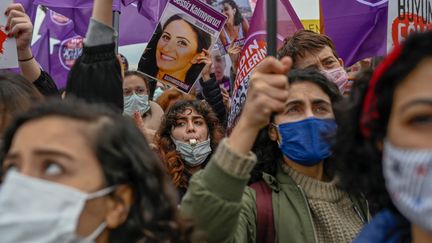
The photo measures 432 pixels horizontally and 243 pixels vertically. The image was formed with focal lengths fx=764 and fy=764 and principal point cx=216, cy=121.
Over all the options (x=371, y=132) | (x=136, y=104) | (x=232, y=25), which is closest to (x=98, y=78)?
(x=371, y=132)

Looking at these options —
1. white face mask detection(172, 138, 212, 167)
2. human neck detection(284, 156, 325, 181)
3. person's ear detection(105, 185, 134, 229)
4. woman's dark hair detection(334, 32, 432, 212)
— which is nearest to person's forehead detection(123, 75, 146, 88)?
white face mask detection(172, 138, 212, 167)

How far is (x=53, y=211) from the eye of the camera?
2160 millimetres

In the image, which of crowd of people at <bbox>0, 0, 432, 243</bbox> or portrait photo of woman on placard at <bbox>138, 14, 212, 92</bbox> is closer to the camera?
crowd of people at <bbox>0, 0, 432, 243</bbox>

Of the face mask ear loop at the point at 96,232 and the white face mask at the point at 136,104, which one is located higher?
the face mask ear loop at the point at 96,232

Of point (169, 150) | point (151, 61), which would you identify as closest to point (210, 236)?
point (169, 150)

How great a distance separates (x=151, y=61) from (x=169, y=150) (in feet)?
2.71

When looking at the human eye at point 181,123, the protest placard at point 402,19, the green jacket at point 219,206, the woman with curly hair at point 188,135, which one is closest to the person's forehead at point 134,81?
the woman with curly hair at point 188,135

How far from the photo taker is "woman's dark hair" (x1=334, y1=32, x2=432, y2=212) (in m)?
2.14

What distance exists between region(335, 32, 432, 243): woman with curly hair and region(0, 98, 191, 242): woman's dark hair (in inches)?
22.6

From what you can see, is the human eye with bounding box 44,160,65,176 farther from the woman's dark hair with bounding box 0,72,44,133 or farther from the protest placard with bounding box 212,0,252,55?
the protest placard with bounding box 212,0,252,55

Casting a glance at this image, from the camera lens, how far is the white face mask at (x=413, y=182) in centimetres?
197

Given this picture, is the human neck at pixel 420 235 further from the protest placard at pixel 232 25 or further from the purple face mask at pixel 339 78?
the protest placard at pixel 232 25

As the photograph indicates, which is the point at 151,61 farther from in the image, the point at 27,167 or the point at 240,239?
the point at 27,167

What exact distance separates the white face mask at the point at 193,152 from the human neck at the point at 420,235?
2.76 metres
